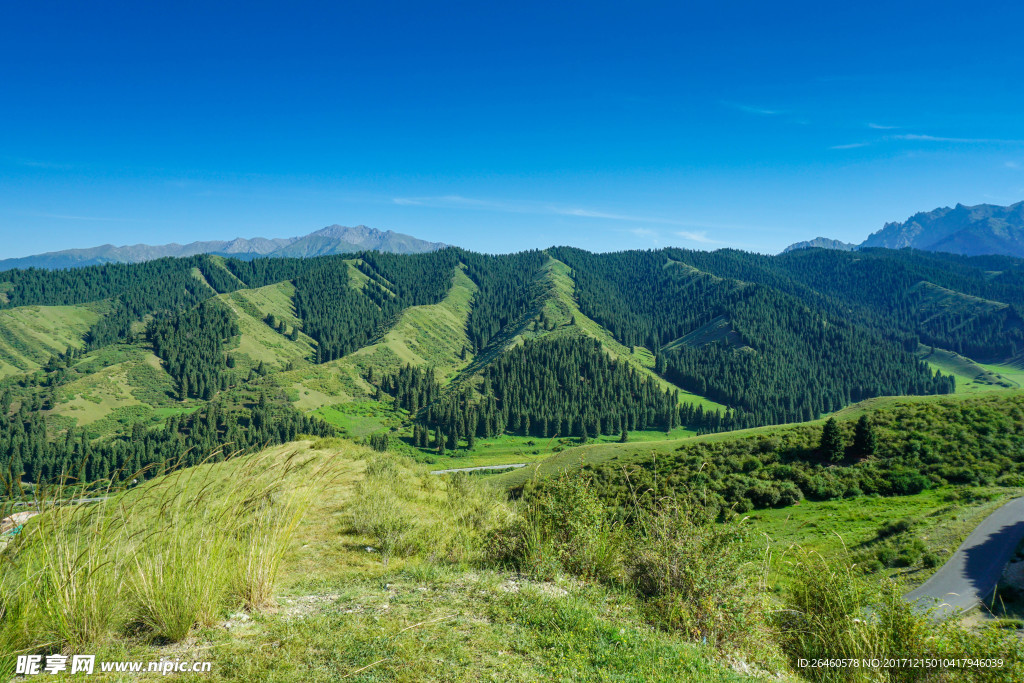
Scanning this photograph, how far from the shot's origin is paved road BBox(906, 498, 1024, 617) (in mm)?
25344

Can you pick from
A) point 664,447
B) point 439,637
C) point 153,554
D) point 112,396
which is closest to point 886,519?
point 664,447

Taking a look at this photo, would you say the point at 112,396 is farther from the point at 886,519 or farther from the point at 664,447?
the point at 886,519

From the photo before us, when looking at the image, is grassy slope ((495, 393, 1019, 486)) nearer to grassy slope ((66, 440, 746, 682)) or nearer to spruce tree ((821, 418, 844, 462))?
spruce tree ((821, 418, 844, 462))

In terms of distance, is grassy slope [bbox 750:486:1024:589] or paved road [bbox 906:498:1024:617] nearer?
paved road [bbox 906:498:1024:617]

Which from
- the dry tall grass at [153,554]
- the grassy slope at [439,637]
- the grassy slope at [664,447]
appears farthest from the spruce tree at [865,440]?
the dry tall grass at [153,554]

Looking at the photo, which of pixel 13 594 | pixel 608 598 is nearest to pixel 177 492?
pixel 13 594

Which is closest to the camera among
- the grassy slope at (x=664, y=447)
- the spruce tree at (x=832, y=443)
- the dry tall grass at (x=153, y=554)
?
the dry tall grass at (x=153, y=554)

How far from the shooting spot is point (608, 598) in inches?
320

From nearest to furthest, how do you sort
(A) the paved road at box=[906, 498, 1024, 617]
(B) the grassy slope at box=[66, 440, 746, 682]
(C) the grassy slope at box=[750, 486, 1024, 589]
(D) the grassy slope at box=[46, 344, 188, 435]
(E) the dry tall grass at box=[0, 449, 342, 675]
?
(E) the dry tall grass at box=[0, 449, 342, 675] < (B) the grassy slope at box=[66, 440, 746, 682] < (A) the paved road at box=[906, 498, 1024, 617] < (C) the grassy slope at box=[750, 486, 1024, 589] < (D) the grassy slope at box=[46, 344, 188, 435]

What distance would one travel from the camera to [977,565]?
27516 mm

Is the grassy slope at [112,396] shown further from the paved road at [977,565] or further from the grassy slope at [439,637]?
the paved road at [977,565]

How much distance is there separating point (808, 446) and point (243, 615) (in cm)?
6357

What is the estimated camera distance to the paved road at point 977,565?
2534 centimetres

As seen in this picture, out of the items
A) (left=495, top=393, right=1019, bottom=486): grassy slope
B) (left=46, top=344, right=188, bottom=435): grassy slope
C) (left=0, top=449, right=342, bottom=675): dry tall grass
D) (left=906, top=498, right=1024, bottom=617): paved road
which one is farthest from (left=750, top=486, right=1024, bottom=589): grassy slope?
(left=46, top=344, right=188, bottom=435): grassy slope
